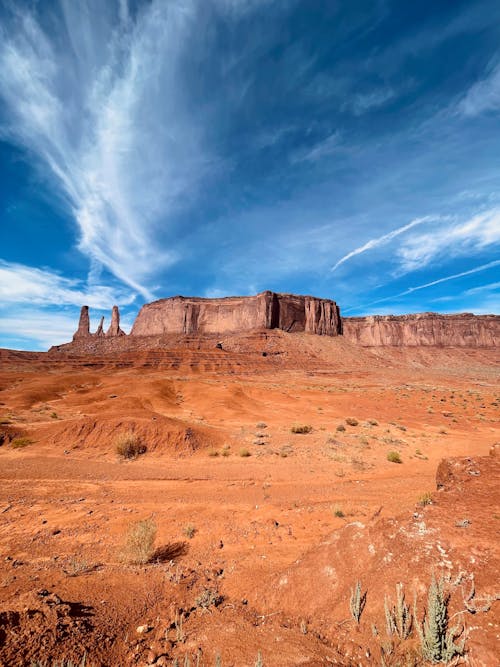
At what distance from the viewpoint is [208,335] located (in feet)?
377

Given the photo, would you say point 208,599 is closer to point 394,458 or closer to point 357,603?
point 357,603

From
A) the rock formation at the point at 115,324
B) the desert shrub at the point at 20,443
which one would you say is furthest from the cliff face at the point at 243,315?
the desert shrub at the point at 20,443

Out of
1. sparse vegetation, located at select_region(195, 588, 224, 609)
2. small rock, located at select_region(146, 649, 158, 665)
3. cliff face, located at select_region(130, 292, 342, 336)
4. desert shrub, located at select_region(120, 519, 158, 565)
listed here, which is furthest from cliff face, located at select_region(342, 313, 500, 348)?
small rock, located at select_region(146, 649, 158, 665)

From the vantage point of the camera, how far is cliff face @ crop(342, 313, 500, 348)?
126 meters

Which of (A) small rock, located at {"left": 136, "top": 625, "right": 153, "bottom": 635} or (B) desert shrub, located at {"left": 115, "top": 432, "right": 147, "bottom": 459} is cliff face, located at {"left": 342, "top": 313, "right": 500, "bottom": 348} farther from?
(A) small rock, located at {"left": 136, "top": 625, "right": 153, "bottom": 635}

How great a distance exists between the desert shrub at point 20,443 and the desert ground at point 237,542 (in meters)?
0.09

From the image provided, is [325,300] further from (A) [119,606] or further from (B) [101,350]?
(A) [119,606]

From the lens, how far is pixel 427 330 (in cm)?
13038

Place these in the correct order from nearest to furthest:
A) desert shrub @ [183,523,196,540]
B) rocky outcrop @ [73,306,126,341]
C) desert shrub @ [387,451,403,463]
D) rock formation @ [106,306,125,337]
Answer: desert shrub @ [183,523,196,540]
desert shrub @ [387,451,403,463]
rocky outcrop @ [73,306,126,341]
rock formation @ [106,306,125,337]

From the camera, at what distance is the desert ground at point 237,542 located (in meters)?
3.24

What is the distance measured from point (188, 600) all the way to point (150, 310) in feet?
435

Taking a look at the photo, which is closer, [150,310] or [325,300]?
[325,300]

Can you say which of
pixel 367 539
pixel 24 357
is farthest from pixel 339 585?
pixel 24 357

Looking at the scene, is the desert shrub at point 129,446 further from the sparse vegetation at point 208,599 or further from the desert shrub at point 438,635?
the desert shrub at point 438,635
